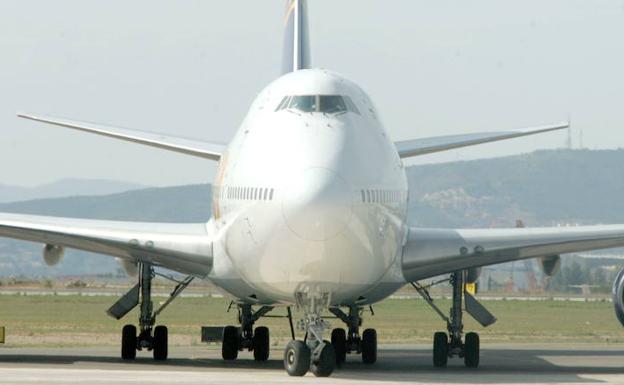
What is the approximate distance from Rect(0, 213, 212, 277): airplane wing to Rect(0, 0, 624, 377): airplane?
30mm

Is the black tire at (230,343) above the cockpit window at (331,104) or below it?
below

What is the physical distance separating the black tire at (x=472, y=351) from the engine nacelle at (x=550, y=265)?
3322mm

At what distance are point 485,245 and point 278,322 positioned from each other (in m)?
28.3

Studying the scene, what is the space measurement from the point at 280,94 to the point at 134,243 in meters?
4.60

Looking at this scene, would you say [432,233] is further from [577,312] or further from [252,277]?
[577,312]

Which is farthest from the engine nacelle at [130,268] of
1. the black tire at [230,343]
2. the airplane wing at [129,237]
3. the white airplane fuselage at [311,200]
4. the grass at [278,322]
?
the white airplane fuselage at [311,200]

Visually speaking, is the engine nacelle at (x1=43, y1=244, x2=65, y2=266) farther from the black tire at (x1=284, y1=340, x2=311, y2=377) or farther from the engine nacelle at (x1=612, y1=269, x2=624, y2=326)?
the engine nacelle at (x1=612, y1=269, x2=624, y2=326)

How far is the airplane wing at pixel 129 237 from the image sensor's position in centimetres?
2734

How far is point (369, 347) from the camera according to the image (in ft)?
103

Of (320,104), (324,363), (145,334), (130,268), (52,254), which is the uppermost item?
(320,104)

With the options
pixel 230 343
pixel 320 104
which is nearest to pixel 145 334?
pixel 230 343

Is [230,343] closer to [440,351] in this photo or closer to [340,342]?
[340,342]

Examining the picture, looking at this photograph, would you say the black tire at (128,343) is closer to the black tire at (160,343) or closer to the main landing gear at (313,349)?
the black tire at (160,343)

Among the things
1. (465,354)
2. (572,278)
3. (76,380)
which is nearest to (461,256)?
(465,354)
